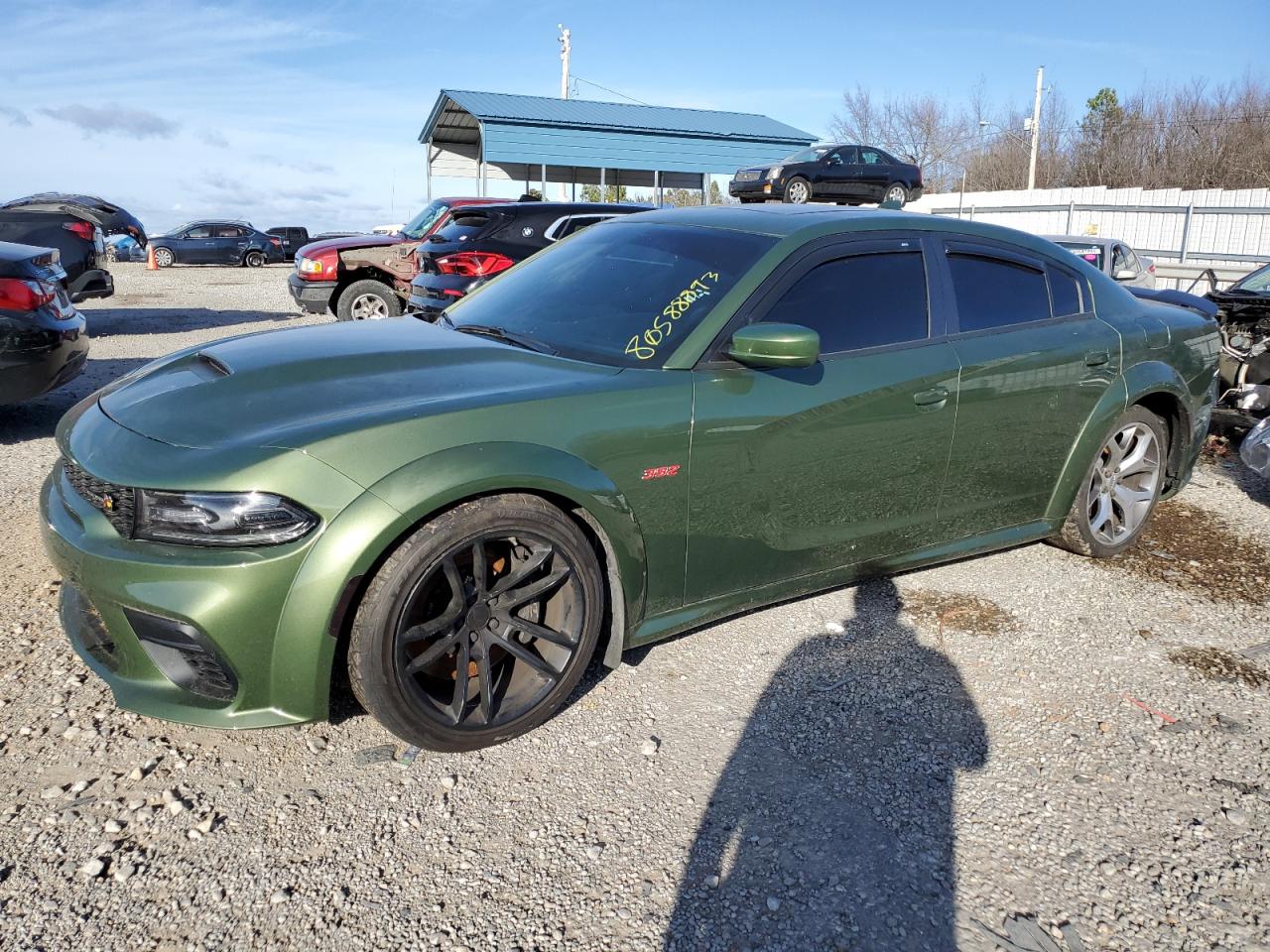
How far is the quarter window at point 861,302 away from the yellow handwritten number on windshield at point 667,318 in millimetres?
255

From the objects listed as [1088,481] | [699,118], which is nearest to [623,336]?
[1088,481]

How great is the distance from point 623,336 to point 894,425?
1088 mm

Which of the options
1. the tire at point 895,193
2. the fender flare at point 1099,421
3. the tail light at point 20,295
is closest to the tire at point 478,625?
the fender flare at point 1099,421

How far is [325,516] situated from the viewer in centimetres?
254

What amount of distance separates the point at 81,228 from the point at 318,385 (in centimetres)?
1137

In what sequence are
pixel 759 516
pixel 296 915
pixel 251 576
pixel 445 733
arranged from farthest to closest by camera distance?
pixel 759 516 → pixel 445 733 → pixel 251 576 → pixel 296 915

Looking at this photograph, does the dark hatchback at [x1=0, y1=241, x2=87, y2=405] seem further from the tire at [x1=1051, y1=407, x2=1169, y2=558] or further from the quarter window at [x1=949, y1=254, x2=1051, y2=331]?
the tire at [x1=1051, y1=407, x2=1169, y2=558]

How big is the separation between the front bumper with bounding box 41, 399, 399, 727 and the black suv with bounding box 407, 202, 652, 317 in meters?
5.87

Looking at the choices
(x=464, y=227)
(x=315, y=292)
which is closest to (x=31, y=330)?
(x=464, y=227)

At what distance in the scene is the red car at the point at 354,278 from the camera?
1147 centimetres

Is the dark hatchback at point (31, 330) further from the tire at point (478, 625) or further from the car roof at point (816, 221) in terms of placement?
the tire at point (478, 625)

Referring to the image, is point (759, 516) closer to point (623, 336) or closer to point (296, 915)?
point (623, 336)

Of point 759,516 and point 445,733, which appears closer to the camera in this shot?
point 445,733

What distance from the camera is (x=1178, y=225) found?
18297mm
